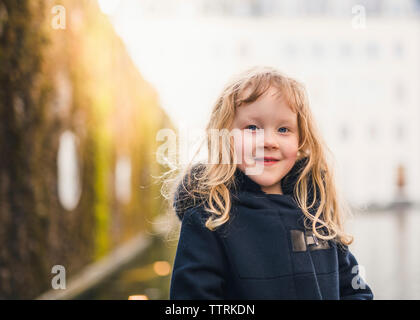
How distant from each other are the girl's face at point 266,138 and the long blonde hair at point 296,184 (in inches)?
1.2

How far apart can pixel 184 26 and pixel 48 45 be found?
2857cm

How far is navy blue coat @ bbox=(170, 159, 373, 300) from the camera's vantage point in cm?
155

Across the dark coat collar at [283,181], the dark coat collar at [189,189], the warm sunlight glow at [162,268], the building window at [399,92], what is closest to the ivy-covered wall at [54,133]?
the warm sunlight glow at [162,268]

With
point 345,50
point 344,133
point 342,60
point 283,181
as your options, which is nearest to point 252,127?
point 283,181

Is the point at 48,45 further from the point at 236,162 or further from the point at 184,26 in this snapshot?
the point at 184,26

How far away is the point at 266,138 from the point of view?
1674mm

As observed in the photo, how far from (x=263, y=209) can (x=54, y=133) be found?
4145 millimetres

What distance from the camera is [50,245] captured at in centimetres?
507

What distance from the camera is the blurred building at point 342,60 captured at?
3175 cm

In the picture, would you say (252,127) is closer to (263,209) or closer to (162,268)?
(263,209)

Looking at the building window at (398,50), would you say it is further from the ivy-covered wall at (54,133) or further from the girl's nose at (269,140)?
the girl's nose at (269,140)

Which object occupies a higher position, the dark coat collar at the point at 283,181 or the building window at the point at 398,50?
the building window at the point at 398,50

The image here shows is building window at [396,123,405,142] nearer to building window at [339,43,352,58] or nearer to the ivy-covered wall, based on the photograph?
building window at [339,43,352,58]

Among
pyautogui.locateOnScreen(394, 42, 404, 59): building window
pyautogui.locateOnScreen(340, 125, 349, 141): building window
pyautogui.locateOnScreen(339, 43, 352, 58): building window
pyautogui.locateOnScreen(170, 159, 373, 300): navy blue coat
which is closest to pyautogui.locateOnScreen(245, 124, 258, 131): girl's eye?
pyautogui.locateOnScreen(170, 159, 373, 300): navy blue coat
